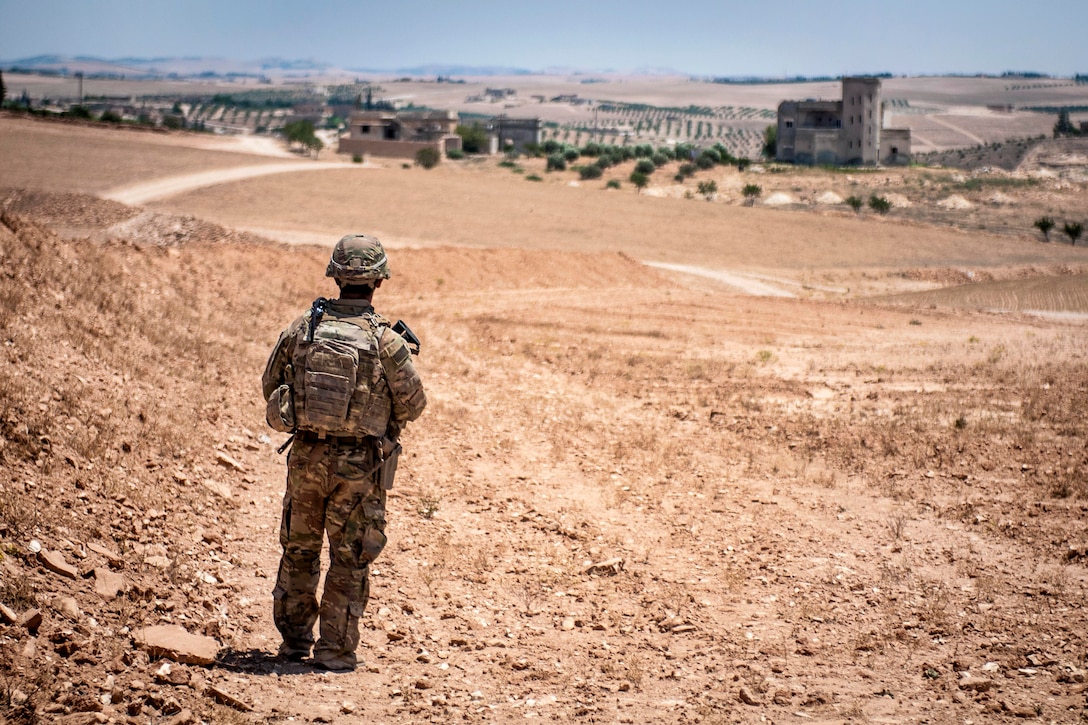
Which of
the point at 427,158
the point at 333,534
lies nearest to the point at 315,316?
the point at 333,534

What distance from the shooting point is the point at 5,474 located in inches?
251

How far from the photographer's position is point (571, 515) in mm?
8477

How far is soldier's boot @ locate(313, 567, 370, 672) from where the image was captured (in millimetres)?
5395

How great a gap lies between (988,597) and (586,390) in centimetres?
700

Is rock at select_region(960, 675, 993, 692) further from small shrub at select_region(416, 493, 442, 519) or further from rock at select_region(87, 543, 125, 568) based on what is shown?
rock at select_region(87, 543, 125, 568)

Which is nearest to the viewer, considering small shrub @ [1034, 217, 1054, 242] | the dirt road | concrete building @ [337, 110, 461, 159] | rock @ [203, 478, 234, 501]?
rock @ [203, 478, 234, 501]

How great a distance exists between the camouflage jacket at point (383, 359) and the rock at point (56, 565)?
1.55m

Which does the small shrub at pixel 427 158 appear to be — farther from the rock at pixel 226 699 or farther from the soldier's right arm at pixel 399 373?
the rock at pixel 226 699

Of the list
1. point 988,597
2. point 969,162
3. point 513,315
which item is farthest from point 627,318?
point 969,162

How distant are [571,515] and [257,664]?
3.58 m

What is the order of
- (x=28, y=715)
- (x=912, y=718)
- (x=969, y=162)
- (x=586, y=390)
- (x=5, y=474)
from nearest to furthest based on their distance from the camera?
(x=28, y=715) < (x=912, y=718) < (x=5, y=474) < (x=586, y=390) < (x=969, y=162)

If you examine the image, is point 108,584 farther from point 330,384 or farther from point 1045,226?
point 1045,226

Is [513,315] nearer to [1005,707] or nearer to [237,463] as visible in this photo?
[237,463]

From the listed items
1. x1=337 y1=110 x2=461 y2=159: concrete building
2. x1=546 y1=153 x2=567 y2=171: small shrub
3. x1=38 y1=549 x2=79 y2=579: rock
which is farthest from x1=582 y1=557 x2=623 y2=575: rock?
x1=337 y1=110 x2=461 y2=159: concrete building
